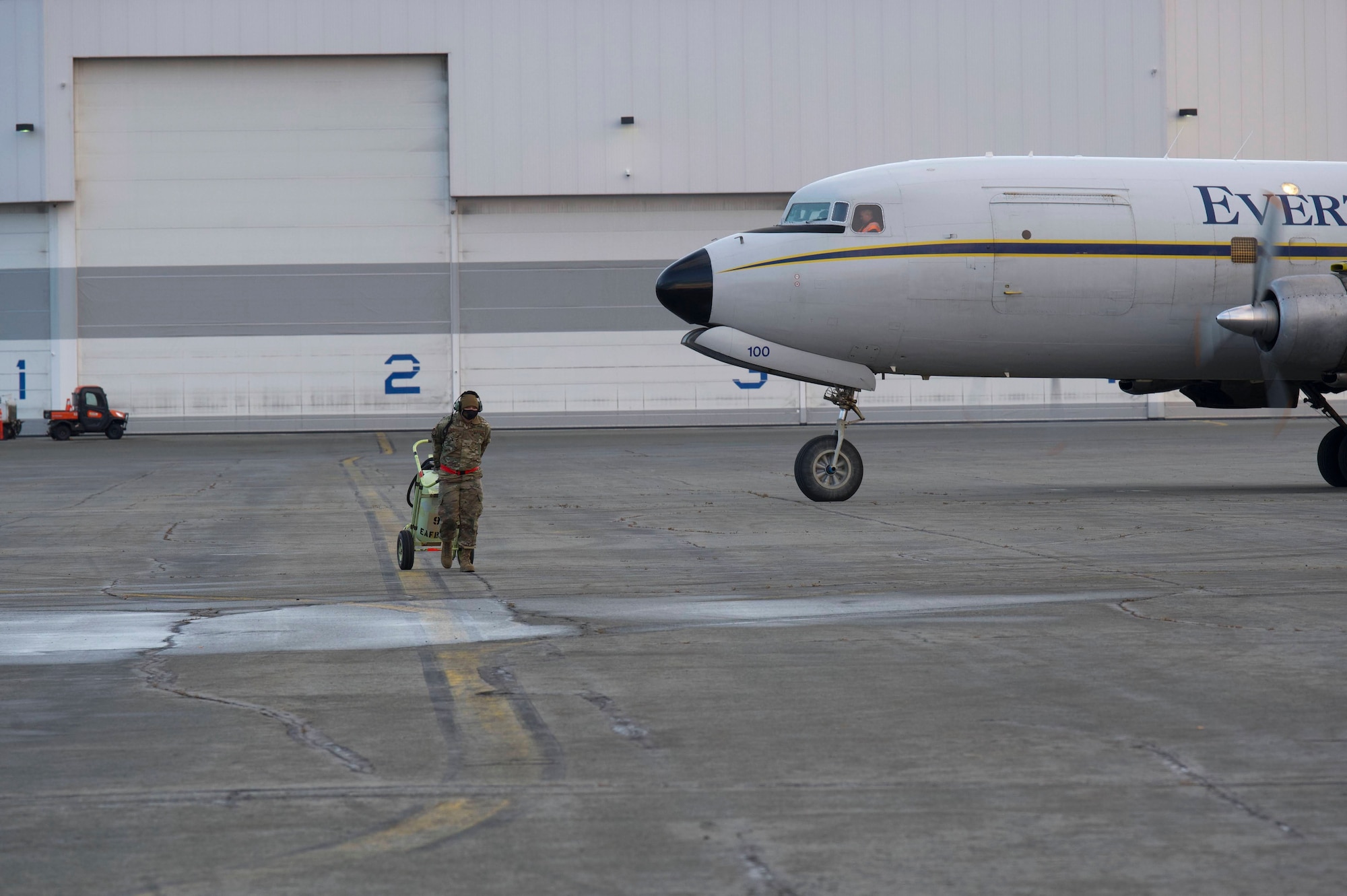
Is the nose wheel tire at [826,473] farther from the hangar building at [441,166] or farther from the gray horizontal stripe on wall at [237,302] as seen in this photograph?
the gray horizontal stripe on wall at [237,302]

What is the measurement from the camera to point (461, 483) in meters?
13.4

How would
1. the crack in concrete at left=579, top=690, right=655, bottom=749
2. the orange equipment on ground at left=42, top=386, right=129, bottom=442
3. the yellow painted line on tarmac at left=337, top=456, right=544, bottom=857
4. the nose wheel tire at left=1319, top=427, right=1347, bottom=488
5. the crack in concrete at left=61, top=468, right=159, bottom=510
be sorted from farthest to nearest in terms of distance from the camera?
1. the orange equipment on ground at left=42, top=386, right=129, bottom=442
2. the nose wheel tire at left=1319, top=427, right=1347, bottom=488
3. the crack in concrete at left=61, top=468, right=159, bottom=510
4. the crack in concrete at left=579, top=690, right=655, bottom=749
5. the yellow painted line on tarmac at left=337, top=456, right=544, bottom=857

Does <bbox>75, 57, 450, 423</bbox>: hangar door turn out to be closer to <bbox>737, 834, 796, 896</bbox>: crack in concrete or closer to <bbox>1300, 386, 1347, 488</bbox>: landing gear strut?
<bbox>1300, 386, 1347, 488</bbox>: landing gear strut

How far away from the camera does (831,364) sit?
827 inches

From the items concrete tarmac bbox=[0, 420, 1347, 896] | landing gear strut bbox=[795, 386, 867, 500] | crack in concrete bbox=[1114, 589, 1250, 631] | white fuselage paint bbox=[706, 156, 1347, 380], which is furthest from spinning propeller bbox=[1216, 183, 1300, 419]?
crack in concrete bbox=[1114, 589, 1250, 631]

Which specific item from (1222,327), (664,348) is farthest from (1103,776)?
(664,348)

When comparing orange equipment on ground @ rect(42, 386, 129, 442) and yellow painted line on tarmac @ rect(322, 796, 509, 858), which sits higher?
orange equipment on ground @ rect(42, 386, 129, 442)

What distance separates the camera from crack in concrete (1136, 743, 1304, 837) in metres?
5.19

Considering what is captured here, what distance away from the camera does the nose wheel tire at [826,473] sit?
67.4 feet

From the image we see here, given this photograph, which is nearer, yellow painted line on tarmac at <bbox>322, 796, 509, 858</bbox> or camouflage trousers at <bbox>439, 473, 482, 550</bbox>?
yellow painted line on tarmac at <bbox>322, 796, 509, 858</bbox>

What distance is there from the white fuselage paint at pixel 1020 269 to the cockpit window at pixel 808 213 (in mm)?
138

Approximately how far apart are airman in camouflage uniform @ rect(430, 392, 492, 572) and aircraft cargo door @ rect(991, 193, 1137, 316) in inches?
386

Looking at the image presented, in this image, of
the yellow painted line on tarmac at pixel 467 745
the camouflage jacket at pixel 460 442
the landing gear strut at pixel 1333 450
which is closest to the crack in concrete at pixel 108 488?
the camouflage jacket at pixel 460 442

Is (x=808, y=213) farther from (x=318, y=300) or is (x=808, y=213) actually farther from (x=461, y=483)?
(x=318, y=300)
